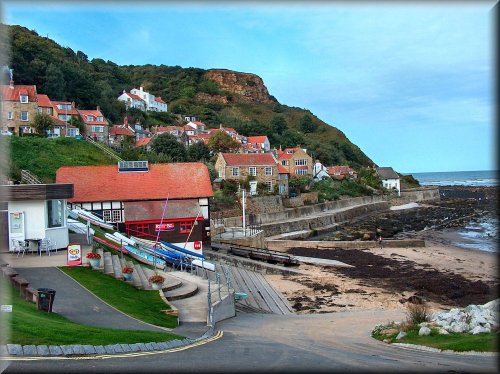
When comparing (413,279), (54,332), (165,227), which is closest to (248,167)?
(165,227)

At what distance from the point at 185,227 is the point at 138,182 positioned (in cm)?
460

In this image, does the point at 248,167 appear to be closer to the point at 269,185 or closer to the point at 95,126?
the point at 269,185

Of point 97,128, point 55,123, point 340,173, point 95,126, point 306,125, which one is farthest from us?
point 306,125

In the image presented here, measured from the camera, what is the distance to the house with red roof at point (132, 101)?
9919cm

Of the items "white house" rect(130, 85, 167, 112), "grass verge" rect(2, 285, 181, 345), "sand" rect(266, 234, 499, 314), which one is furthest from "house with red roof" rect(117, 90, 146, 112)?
"grass verge" rect(2, 285, 181, 345)

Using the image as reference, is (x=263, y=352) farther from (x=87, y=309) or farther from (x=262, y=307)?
(x=262, y=307)

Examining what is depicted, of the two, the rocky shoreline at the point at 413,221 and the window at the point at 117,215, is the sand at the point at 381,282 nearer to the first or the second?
the window at the point at 117,215

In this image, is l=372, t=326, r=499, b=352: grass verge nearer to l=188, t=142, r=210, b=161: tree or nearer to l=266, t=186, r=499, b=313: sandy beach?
l=266, t=186, r=499, b=313: sandy beach

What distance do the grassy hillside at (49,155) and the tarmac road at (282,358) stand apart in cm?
3002

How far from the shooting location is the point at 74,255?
16.2m

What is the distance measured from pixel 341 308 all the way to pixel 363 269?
9728 mm

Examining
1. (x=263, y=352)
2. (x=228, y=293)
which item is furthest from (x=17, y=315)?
(x=228, y=293)

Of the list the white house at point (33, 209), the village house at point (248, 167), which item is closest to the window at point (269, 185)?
the village house at point (248, 167)

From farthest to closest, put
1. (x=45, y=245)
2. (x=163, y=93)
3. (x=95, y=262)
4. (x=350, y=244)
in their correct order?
(x=163, y=93)
(x=350, y=244)
(x=45, y=245)
(x=95, y=262)
